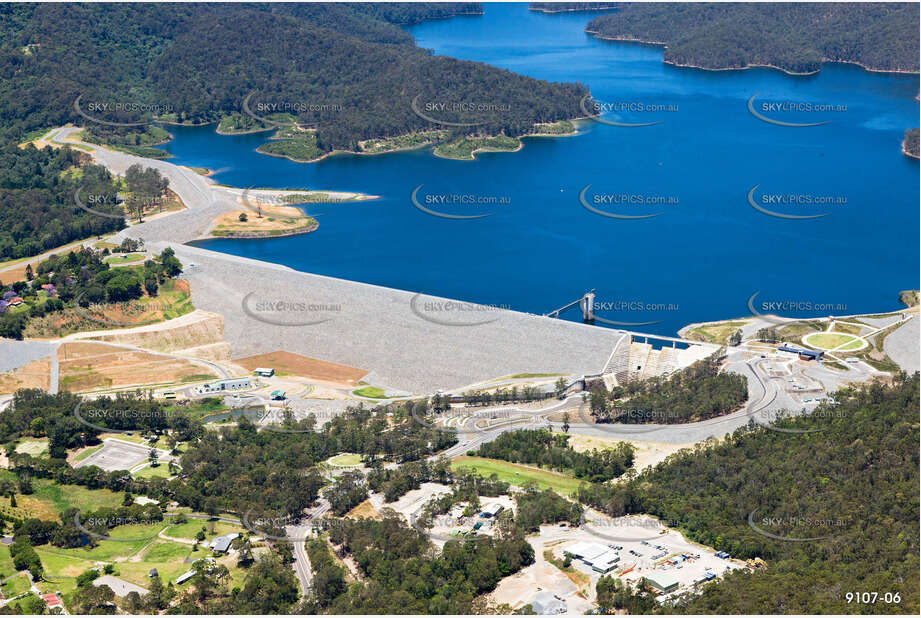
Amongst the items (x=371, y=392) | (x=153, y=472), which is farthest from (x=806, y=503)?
(x=153, y=472)

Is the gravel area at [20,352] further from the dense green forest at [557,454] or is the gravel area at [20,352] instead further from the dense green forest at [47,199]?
the dense green forest at [557,454]

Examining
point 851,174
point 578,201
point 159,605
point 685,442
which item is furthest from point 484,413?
point 851,174

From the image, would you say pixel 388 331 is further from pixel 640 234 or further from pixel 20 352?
pixel 640 234

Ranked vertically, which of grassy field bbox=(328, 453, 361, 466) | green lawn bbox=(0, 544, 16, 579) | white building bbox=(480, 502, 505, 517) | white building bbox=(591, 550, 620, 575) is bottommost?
grassy field bbox=(328, 453, 361, 466)

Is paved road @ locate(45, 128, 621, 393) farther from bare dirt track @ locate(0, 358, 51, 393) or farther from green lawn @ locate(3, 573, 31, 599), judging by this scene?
green lawn @ locate(3, 573, 31, 599)

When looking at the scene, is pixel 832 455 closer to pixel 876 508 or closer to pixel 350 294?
pixel 876 508

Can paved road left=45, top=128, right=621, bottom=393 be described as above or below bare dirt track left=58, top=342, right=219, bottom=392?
above

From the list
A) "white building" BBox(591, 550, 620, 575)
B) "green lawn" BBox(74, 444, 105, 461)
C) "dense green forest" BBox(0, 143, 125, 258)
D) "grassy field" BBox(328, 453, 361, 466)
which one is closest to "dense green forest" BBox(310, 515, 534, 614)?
"white building" BBox(591, 550, 620, 575)
